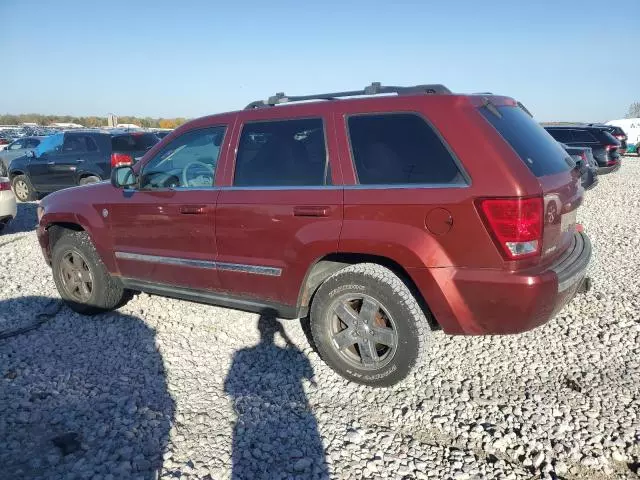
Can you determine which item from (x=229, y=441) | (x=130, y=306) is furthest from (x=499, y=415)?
(x=130, y=306)

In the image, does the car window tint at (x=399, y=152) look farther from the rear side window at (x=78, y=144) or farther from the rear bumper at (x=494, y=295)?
the rear side window at (x=78, y=144)

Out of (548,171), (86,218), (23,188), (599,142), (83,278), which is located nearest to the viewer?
(548,171)

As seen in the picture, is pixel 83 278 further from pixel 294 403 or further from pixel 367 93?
pixel 367 93

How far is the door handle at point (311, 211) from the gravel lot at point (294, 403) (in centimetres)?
118

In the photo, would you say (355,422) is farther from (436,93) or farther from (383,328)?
(436,93)

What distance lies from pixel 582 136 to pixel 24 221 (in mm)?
15044

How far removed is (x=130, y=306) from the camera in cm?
473

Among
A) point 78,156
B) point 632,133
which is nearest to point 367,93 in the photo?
point 78,156

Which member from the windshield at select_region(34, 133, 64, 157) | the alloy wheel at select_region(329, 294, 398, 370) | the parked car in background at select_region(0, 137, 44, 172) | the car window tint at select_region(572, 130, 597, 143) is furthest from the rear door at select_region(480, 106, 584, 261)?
the parked car in background at select_region(0, 137, 44, 172)

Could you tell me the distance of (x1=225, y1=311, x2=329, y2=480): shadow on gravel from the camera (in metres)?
2.44

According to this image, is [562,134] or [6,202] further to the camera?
[562,134]

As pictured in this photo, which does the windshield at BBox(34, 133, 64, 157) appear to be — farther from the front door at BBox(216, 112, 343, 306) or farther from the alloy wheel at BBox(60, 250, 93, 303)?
the front door at BBox(216, 112, 343, 306)

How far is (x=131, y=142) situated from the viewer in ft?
36.2

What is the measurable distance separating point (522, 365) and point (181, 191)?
293 cm
